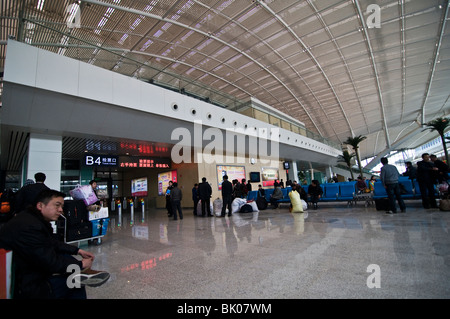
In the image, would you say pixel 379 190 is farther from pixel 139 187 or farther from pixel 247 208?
pixel 139 187

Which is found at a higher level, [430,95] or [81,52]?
[430,95]

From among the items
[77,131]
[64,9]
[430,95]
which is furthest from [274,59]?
[430,95]

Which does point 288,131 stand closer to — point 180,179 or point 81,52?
point 180,179

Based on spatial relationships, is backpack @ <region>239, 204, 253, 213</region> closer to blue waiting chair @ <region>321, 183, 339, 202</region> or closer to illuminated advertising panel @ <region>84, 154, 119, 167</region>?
blue waiting chair @ <region>321, 183, 339, 202</region>

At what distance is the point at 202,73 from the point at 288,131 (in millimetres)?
9665

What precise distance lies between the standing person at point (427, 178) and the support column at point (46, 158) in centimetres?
1270

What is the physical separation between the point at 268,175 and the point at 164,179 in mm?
9928

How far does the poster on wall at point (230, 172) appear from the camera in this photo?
Answer: 15.3 m

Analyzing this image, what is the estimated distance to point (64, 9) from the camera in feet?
33.5

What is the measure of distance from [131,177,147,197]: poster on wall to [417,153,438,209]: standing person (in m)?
18.8

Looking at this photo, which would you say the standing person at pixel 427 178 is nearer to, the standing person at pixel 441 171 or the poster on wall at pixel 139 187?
the standing person at pixel 441 171

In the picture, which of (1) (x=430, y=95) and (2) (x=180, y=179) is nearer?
(2) (x=180, y=179)
